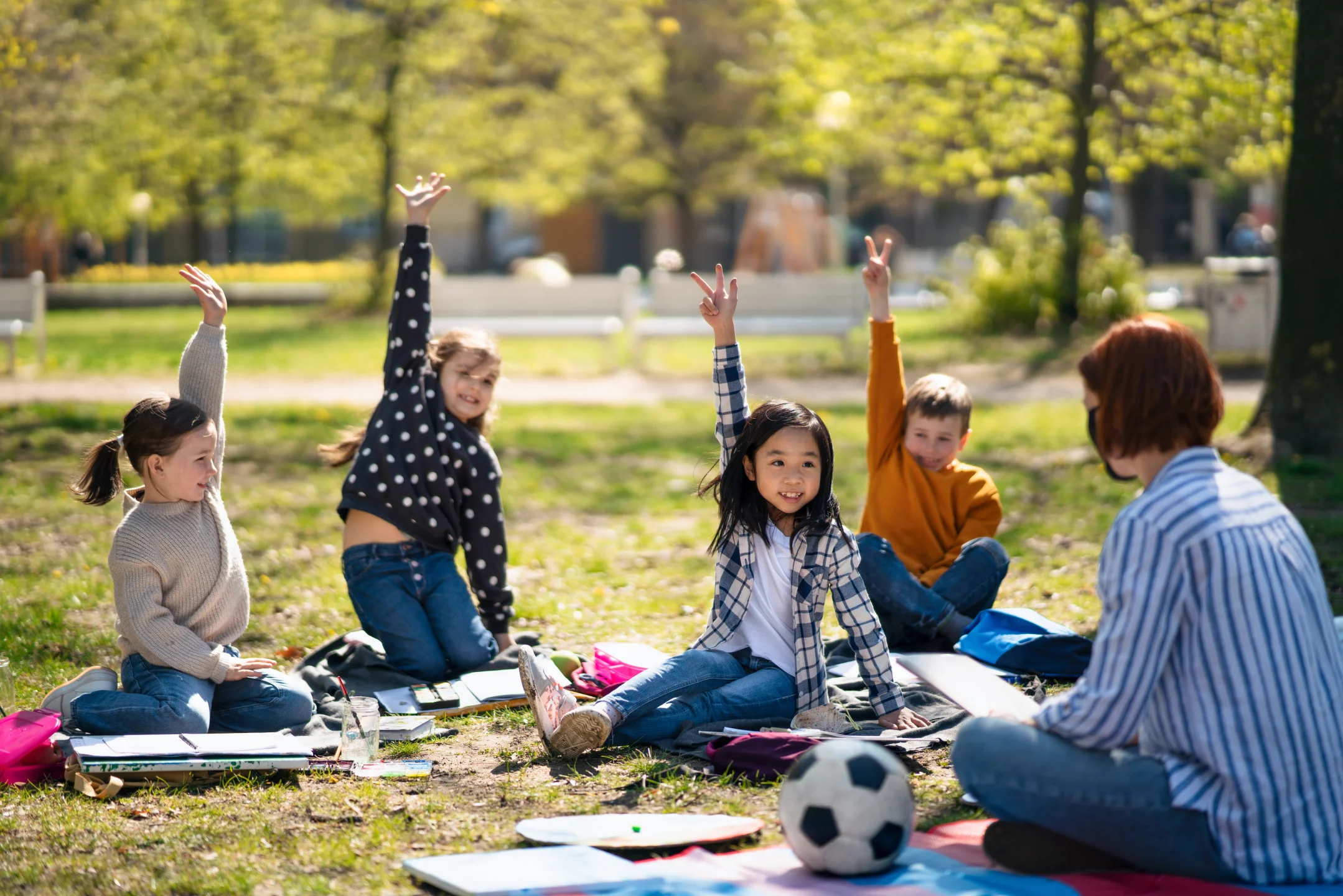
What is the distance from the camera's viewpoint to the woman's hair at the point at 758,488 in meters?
4.44

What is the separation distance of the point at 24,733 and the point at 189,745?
514mm

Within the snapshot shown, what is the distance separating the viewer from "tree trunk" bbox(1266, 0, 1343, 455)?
28.1 ft

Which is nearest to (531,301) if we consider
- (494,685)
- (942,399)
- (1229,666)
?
(942,399)

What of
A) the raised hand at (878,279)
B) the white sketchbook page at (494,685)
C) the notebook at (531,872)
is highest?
the raised hand at (878,279)

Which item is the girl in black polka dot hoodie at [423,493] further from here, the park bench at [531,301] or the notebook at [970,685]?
the park bench at [531,301]

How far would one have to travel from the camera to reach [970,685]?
4.41m

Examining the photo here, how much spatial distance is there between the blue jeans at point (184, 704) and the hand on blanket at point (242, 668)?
0.04 metres

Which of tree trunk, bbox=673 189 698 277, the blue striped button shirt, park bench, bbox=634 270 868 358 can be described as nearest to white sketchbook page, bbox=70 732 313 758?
the blue striped button shirt

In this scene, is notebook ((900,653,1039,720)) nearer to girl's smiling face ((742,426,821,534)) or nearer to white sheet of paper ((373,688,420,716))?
girl's smiling face ((742,426,821,534))

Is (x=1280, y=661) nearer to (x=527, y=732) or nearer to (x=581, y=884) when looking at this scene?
(x=581, y=884)

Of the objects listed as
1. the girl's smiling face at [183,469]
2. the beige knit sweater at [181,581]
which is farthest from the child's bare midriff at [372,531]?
the girl's smiling face at [183,469]

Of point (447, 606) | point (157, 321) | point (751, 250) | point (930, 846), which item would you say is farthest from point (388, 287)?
point (930, 846)

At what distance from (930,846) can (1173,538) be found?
1060mm

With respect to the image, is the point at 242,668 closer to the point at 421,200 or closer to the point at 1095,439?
the point at 421,200
